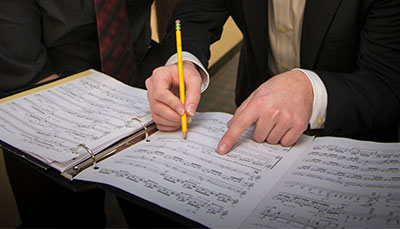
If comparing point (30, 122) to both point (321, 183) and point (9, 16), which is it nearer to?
point (9, 16)

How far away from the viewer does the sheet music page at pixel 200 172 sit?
492mm

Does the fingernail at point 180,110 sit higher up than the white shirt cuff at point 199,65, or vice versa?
the white shirt cuff at point 199,65

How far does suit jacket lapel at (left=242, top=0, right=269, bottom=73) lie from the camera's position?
0.93 m

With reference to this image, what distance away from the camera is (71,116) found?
75 cm

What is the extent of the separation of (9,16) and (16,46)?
9 cm

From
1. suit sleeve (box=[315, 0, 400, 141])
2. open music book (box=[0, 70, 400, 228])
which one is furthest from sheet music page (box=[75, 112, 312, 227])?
suit sleeve (box=[315, 0, 400, 141])

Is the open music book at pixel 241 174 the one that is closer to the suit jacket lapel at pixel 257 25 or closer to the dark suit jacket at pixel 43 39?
the dark suit jacket at pixel 43 39

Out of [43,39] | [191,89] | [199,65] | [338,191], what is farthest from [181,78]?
[43,39]

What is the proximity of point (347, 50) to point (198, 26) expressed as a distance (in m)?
0.45

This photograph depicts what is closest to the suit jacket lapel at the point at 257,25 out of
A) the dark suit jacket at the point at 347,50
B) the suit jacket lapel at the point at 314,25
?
the dark suit jacket at the point at 347,50

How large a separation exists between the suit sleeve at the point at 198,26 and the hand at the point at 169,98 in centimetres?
17

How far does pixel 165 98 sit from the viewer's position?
0.69m

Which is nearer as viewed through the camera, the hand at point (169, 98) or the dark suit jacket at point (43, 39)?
the hand at point (169, 98)

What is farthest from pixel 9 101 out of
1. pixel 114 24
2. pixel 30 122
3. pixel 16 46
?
pixel 114 24
